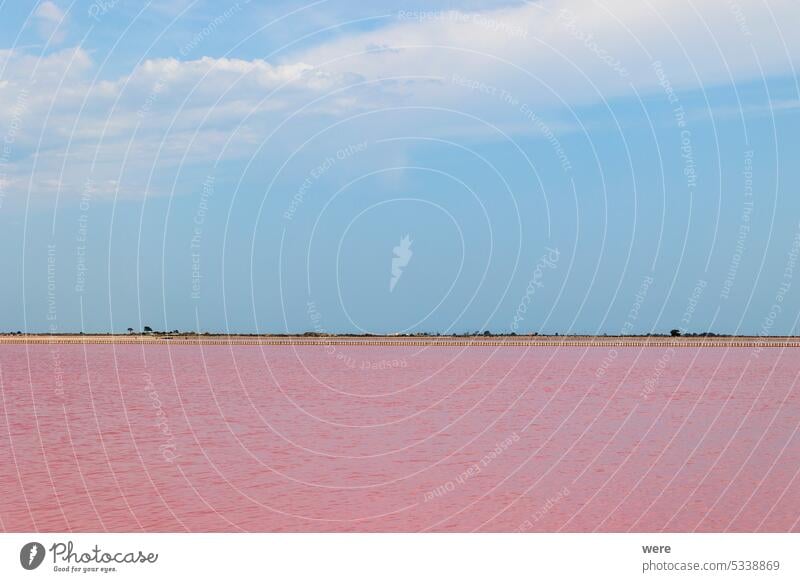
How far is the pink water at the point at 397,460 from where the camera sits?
2858cm

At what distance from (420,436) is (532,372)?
217 feet

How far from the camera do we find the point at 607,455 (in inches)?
1583

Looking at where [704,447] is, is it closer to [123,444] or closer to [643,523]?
[643,523]

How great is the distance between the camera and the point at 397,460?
126ft
